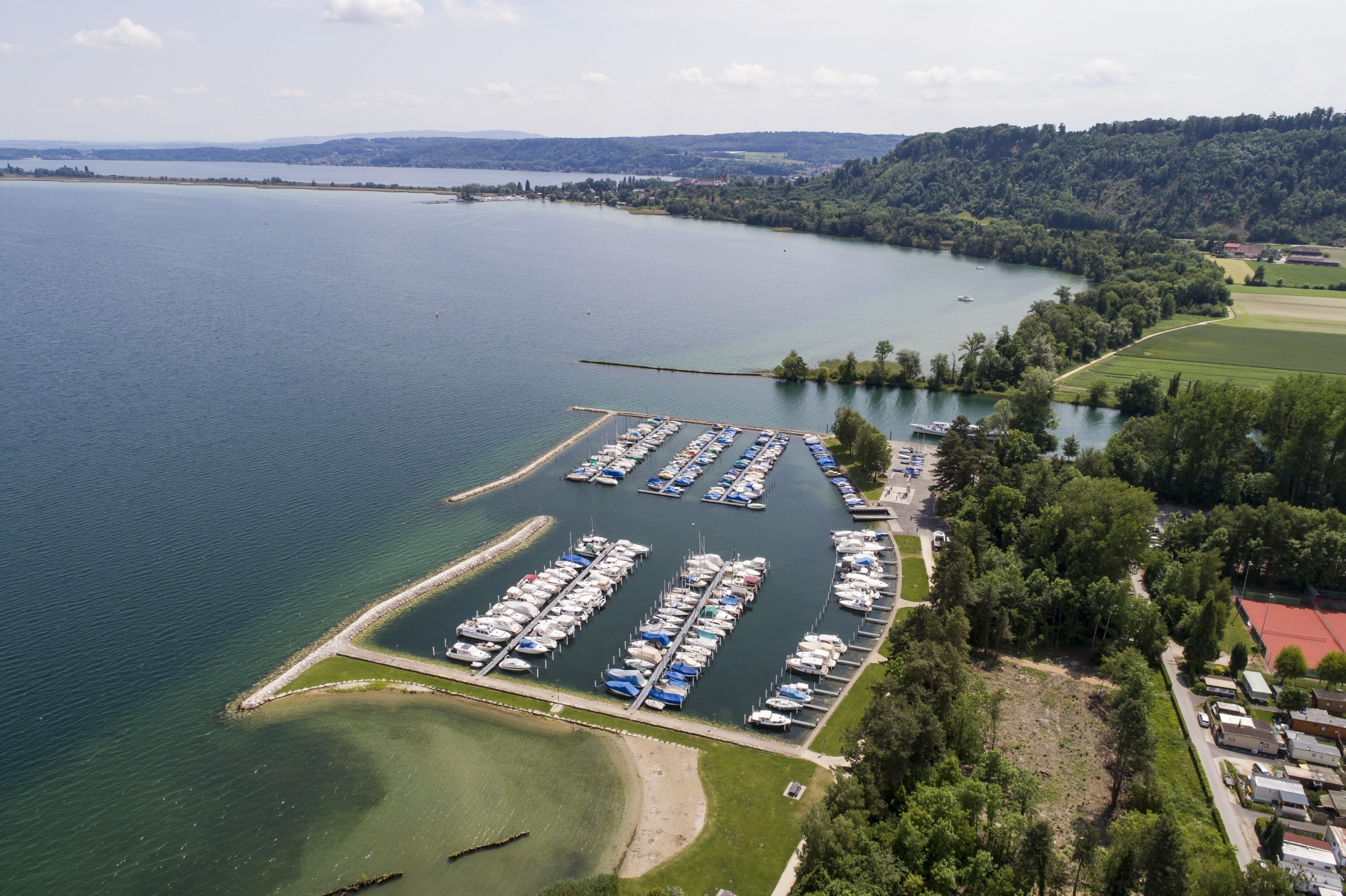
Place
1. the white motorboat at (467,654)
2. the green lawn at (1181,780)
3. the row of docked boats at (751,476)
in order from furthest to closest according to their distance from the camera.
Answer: the row of docked boats at (751,476) → the white motorboat at (467,654) → the green lawn at (1181,780)

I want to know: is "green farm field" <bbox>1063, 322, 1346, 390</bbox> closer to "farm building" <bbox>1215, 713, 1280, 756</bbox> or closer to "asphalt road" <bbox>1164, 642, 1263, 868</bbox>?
"asphalt road" <bbox>1164, 642, 1263, 868</bbox>

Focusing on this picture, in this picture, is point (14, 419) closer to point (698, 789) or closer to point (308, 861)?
point (308, 861)

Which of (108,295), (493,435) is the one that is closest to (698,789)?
(493,435)

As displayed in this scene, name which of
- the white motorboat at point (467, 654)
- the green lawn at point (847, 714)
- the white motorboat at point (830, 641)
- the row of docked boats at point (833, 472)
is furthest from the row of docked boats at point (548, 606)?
the row of docked boats at point (833, 472)

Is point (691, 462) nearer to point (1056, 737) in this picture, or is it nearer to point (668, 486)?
point (668, 486)

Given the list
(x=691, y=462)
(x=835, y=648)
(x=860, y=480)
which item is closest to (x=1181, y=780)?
(x=835, y=648)

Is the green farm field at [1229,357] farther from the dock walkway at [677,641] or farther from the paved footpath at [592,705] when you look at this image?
the paved footpath at [592,705]
